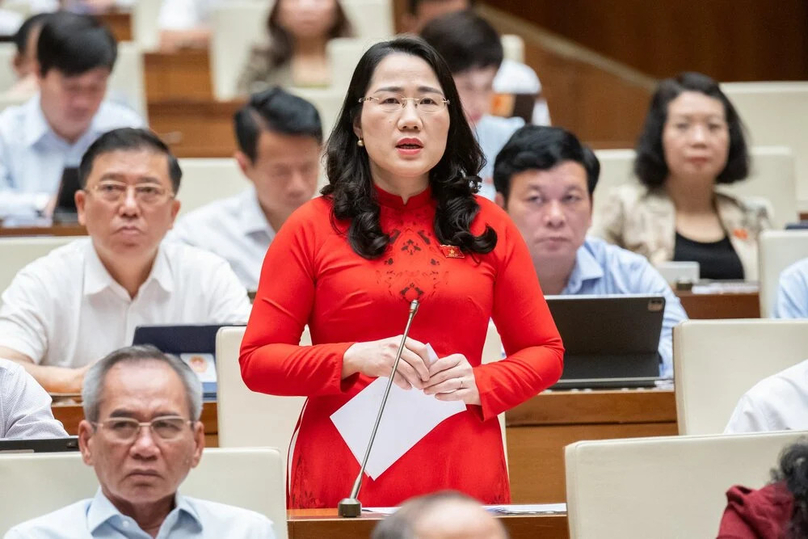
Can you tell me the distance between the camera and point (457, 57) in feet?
14.2

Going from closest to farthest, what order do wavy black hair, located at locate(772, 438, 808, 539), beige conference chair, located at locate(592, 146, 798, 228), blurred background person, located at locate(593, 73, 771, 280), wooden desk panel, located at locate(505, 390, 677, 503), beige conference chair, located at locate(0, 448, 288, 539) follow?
wavy black hair, located at locate(772, 438, 808, 539) < beige conference chair, located at locate(0, 448, 288, 539) < wooden desk panel, located at locate(505, 390, 677, 503) < blurred background person, located at locate(593, 73, 771, 280) < beige conference chair, located at locate(592, 146, 798, 228)

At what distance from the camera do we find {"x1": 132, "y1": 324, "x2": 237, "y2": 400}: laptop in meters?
2.48

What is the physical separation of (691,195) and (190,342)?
1767 mm

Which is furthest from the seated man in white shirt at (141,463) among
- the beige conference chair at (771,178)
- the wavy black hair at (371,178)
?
the beige conference chair at (771,178)

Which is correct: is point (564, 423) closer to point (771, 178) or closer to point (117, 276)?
point (117, 276)

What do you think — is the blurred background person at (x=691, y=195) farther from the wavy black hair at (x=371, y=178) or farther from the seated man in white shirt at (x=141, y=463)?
the seated man in white shirt at (x=141, y=463)

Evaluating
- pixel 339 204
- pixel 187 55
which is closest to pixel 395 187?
pixel 339 204

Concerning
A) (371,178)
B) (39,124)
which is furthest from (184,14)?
(371,178)

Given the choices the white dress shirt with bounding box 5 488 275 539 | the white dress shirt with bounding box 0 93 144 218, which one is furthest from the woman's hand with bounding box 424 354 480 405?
the white dress shirt with bounding box 0 93 144 218

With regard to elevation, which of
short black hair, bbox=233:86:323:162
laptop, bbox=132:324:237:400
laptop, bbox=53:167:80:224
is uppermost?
short black hair, bbox=233:86:323:162

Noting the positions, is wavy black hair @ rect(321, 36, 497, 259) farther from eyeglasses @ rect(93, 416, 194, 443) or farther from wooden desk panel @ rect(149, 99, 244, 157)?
wooden desk panel @ rect(149, 99, 244, 157)

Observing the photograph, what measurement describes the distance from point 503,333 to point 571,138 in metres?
1.16

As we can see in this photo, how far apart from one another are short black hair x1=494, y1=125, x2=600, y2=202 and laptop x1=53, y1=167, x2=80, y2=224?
3.73ft

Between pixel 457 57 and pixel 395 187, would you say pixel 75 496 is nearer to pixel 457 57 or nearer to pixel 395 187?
pixel 395 187
